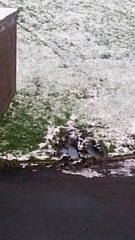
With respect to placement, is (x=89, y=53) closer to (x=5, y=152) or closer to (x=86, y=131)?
(x=86, y=131)

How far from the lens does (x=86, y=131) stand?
40.7 feet

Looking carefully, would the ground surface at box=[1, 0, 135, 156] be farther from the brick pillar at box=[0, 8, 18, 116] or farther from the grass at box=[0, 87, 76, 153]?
the brick pillar at box=[0, 8, 18, 116]

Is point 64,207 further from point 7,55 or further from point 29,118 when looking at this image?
point 7,55

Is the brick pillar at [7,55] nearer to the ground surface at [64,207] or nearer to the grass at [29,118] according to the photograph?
the grass at [29,118]

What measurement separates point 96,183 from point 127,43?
427 inches

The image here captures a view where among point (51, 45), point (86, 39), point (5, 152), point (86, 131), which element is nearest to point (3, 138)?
point (5, 152)

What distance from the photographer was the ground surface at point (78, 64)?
13047mm

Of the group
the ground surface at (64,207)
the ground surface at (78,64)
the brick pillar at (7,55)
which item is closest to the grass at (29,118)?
the ground surface at (78,64)

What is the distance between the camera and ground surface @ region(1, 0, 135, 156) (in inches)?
514

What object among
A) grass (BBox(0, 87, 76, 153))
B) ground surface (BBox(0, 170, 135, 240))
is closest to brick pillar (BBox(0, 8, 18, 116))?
grass (BBox(0, 87, 76, 153))

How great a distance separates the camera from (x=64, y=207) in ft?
27.4

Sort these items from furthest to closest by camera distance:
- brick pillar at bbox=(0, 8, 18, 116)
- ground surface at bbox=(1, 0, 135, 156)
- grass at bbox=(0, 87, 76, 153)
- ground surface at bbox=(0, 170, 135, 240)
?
ground surface at bbox=(1, 0, 135, 156)
brick pillar at bbox=(0, 8, 18, 116)
grass at bbox=(0, 87, 76, 153)
ground surface at bbox=(0, 170, 135, 240)

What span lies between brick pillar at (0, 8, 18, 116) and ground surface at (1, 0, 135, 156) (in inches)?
22.9

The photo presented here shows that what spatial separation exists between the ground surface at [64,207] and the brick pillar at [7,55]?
343cm
